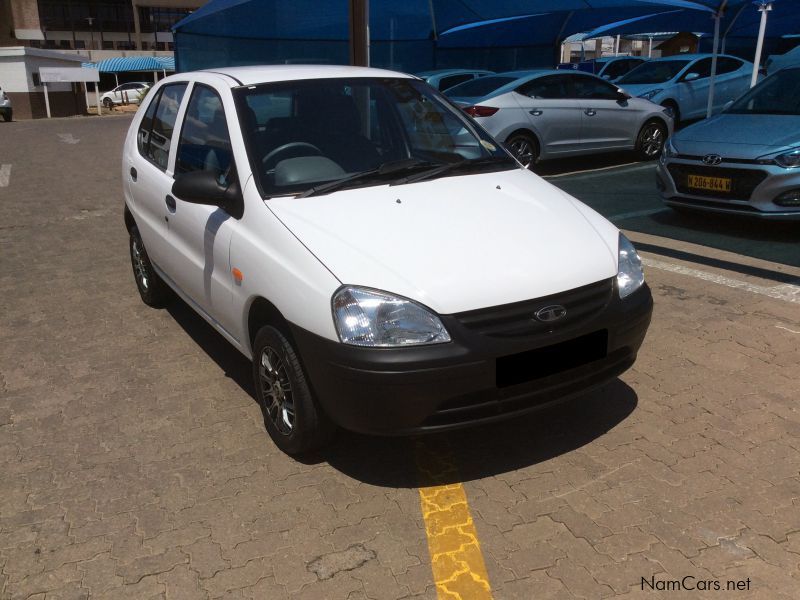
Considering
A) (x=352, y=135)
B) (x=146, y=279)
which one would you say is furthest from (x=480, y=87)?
(x=352, y=135)

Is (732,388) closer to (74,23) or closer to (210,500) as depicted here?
(210,500)

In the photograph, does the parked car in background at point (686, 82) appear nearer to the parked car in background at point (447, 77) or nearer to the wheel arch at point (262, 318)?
the parked car in background at point (447, 77)

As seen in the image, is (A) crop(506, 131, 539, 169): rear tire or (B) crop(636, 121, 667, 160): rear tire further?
(B) crop(636, 121, 667, 160): rear tire

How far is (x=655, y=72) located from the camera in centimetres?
1438

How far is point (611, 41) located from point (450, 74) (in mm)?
44486

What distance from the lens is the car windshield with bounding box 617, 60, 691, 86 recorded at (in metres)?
14.1

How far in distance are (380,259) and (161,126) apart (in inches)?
98.6

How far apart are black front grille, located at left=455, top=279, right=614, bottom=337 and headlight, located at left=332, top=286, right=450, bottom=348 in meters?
0.13

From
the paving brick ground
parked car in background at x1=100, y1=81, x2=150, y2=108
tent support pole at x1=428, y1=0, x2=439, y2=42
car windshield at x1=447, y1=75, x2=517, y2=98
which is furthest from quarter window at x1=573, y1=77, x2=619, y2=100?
parked car in background at x1=100, y1=81, x2=150, y2=108

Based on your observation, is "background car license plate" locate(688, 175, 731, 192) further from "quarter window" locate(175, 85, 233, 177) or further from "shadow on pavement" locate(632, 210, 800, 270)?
"quarter window" locate(175, 85, 233, 177)

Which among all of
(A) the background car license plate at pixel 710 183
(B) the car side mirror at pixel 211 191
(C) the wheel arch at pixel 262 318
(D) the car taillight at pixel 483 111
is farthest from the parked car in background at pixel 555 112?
(C) the wheel arch at pixel 262 318

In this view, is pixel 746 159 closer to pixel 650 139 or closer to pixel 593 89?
pixel 593 89

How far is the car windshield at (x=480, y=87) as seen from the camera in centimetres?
1090

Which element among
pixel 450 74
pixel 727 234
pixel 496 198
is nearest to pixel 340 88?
pixel 496 198
